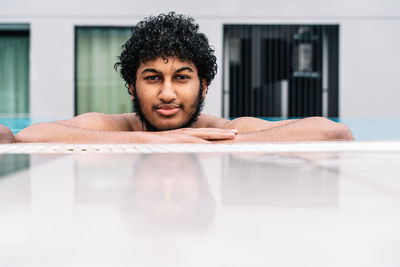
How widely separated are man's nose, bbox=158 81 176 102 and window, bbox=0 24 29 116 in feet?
22.0

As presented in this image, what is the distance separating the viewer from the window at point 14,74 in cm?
827

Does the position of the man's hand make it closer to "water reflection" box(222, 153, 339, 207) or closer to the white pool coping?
the white pool coping

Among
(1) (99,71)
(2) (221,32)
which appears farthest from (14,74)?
(2) (221,32)

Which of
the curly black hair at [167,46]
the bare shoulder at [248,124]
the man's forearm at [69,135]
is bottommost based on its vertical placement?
the man's forearm at [69,135]

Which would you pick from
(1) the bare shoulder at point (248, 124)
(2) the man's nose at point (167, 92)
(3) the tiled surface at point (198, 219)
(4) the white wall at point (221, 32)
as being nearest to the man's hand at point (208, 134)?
(2) the man's nose at point (167, 92)

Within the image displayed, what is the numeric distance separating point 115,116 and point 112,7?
17.0 ft

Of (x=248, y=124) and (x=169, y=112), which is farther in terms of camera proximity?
(x=248, y=124)

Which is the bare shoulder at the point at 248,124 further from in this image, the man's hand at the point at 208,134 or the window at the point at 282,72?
the window at the point at 282,72

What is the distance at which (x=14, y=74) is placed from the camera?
27.8ft

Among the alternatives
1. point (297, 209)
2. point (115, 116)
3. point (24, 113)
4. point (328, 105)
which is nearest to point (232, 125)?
point (115, 116)

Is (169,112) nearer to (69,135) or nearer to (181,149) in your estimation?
(69,135)

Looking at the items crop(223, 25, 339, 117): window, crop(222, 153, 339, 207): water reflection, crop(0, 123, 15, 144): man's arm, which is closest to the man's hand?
crop(0, 123, 15, 144): man's arm

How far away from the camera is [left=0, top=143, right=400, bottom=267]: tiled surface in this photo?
0.29 metres

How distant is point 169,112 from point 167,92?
159mm
